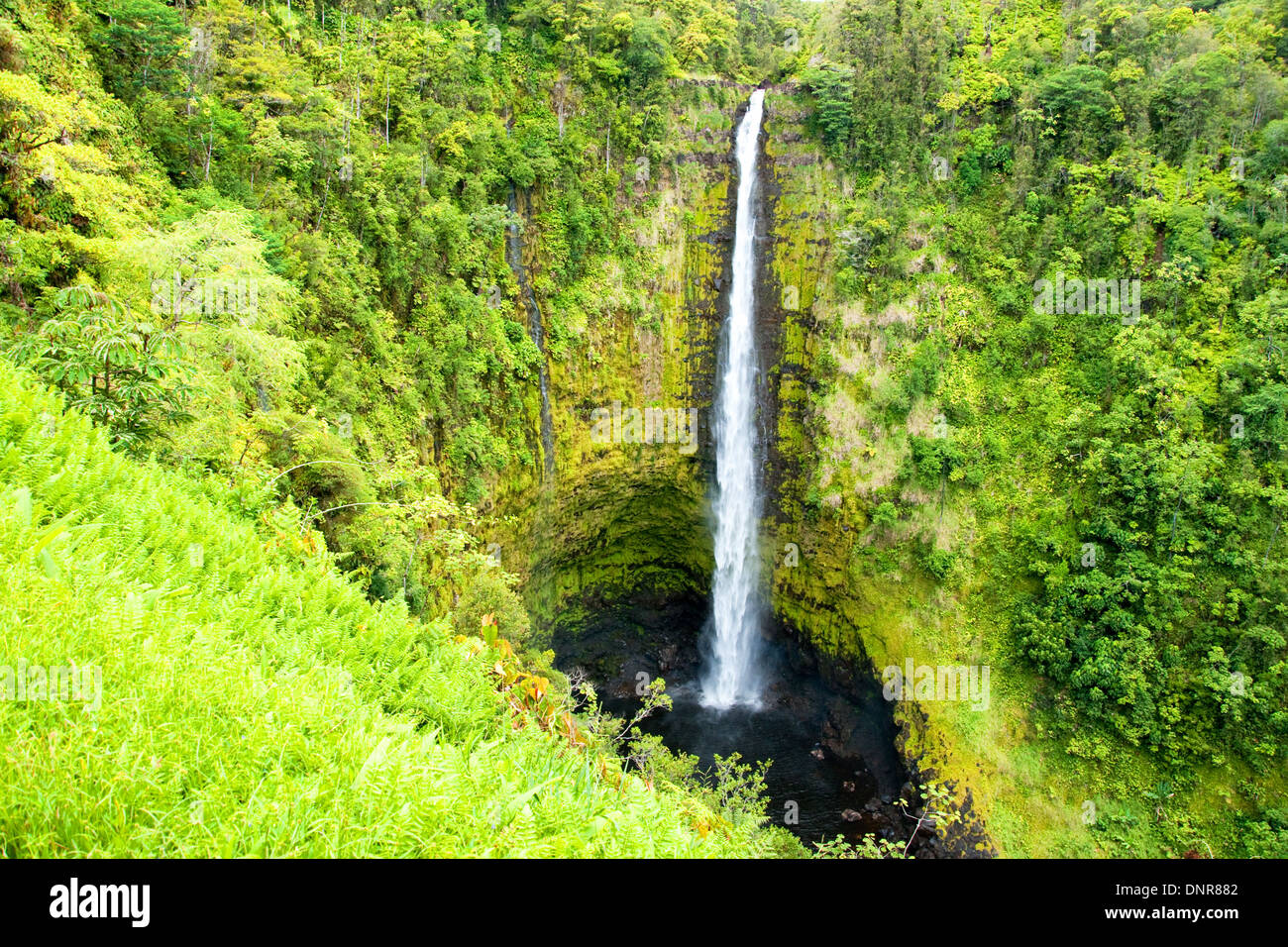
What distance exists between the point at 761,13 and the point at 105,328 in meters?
29.1

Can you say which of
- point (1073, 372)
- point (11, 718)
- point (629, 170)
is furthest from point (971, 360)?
point (11, 718)

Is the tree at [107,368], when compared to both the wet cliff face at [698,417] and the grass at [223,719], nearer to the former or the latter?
the grass at [223,719]

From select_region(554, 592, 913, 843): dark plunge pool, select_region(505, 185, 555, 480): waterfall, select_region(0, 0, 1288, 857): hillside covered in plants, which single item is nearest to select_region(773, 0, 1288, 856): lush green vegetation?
select_region(0, 0, 1288, 857): hillside covered in plants

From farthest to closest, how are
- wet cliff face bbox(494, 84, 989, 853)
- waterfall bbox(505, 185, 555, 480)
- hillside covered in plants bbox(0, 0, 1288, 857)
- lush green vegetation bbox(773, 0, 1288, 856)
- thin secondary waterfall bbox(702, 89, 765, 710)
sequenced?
thin secondary waterfall bbox(702, 89, 765, 710) → wet cliff face bbox(494, 84, 989, 853) → waterfall bbox(505, 185, 555, 480) → lush green vegetation bbox(773, 0, 1288, 856) → hillside covered in plants bbox(0, 0, 1288, 857)

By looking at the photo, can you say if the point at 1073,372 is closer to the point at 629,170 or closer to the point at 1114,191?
the point at 1114,191

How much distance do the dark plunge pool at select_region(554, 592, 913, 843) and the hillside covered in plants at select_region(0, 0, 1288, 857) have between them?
18 cm

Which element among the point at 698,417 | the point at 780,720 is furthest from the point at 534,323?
the point at 780,720

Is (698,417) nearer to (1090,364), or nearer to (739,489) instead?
(739,489)

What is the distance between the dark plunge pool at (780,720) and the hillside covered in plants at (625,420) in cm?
18

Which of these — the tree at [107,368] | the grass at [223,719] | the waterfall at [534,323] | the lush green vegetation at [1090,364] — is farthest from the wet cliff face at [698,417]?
the grass at [223,719]

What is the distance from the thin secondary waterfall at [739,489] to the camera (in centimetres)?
2331

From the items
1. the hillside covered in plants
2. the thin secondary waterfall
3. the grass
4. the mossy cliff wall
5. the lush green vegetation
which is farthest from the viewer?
the thin secondary waterfall

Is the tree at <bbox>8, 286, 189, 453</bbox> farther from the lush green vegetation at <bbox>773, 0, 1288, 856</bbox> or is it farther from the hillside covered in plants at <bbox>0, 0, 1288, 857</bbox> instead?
the lush green vegetation at <bbox>773, 0, 1288, 856</bbox>

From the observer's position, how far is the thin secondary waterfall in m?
23.3
